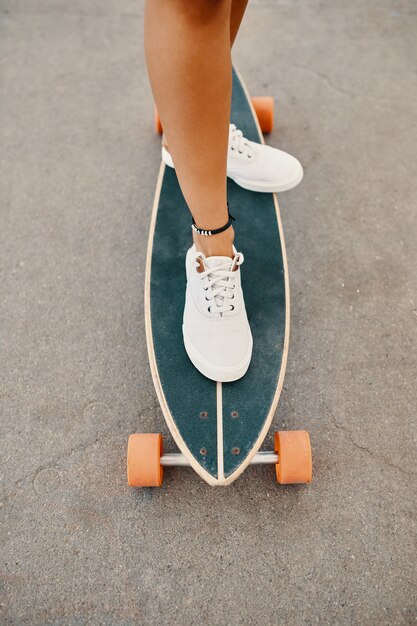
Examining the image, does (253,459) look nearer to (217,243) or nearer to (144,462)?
(144,462)

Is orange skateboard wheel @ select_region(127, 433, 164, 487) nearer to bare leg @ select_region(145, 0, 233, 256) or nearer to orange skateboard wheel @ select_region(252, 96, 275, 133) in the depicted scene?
bare leg @ select_region(145, 0, 233, 256)

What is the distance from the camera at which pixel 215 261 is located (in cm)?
116

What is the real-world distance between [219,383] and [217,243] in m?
0.34

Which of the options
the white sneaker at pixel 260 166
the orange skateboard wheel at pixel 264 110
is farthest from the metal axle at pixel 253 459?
the orange skateboard wheel at pixel 264 110

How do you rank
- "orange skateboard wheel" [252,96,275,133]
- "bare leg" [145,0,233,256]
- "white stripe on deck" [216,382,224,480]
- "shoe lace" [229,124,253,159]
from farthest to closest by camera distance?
"orange skateboard wheel" [252,96,275,133]
"shoe lace" [229,124,253,159]
"white stripe on deck" [216,382,224,480]
"bare leg" [145,0,233,256]

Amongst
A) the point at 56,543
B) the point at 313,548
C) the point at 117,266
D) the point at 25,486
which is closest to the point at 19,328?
the point at 117,266

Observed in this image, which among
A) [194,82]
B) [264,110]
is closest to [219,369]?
[194,82]

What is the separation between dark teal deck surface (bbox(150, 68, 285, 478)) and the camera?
116 centimetres

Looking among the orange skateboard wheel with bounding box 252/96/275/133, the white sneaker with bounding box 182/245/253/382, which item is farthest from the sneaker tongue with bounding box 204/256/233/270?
the orange skateboard wheel with bounding box 252/96/275/133

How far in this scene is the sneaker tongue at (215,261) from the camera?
3.81ft

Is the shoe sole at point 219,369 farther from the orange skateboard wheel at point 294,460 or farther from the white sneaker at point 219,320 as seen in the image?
the orange skateboard wheel at point 294,460

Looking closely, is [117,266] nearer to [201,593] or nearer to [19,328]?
[19,328]

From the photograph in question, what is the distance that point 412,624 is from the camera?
109 cm

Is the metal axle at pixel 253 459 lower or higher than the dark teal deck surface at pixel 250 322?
lower
